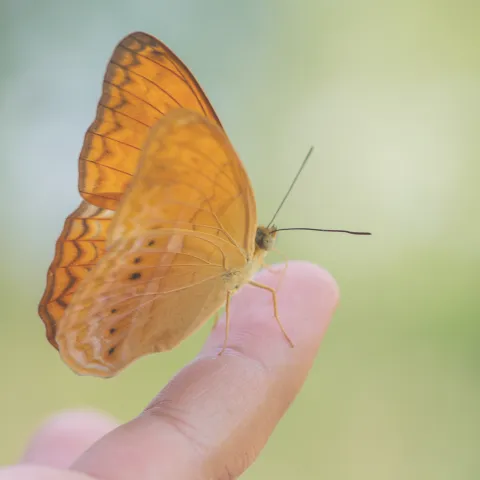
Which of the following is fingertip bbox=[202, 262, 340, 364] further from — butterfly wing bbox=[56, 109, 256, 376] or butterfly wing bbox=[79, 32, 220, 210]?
butterfly wing bbox=[79, 32, 220, 210]

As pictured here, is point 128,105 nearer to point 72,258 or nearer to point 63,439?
point 72,258

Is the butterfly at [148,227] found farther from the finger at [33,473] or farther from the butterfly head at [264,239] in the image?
the finger at [33,473]

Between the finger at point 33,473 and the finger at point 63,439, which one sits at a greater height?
the finger at point 33,473

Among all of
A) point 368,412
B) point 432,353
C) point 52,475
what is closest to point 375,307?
point 432,353

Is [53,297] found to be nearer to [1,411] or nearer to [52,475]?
[52,475]

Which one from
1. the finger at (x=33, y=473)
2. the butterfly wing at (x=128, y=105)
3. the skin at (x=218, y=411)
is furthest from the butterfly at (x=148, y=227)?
the finger at (x=33, y=473)
